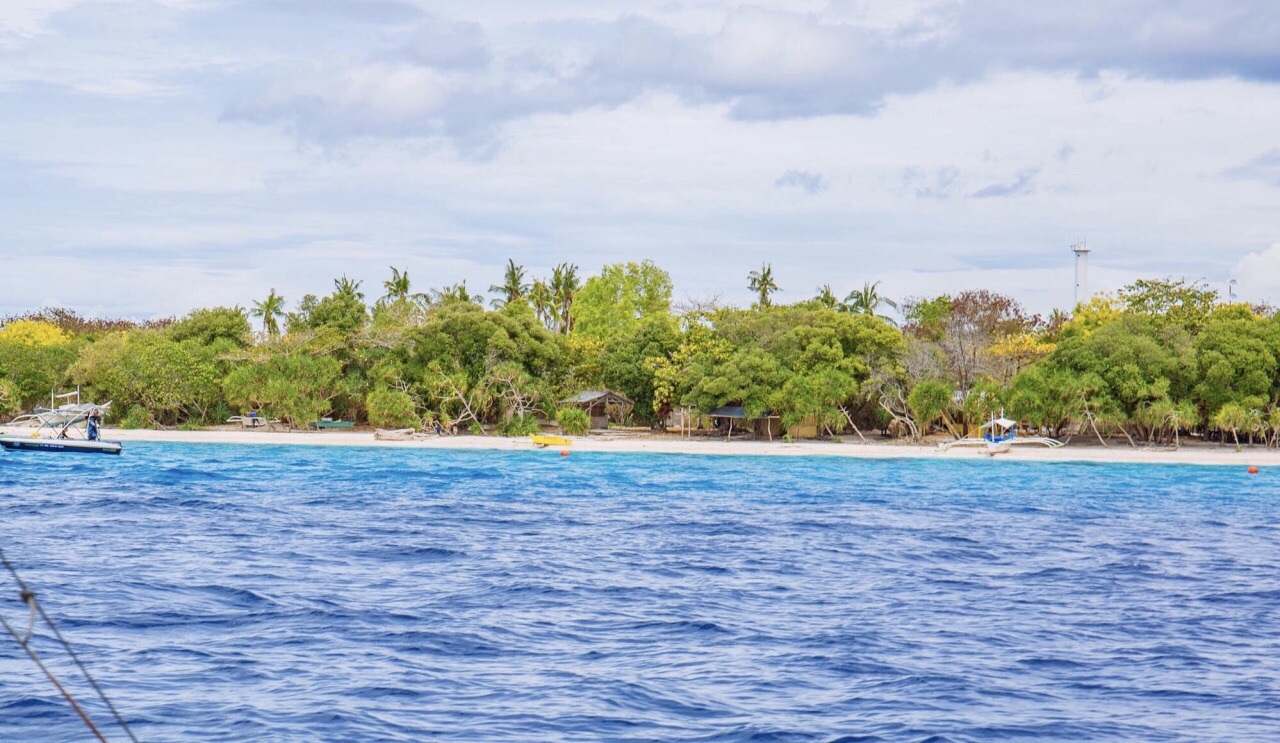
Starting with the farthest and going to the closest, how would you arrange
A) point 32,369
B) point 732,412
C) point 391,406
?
point 32,369
point 732,412
point 391,406

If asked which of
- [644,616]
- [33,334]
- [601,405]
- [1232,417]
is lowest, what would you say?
[644,616]

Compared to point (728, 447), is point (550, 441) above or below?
above

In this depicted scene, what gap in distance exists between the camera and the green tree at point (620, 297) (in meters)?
73.1

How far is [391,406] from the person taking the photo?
57.0 metres

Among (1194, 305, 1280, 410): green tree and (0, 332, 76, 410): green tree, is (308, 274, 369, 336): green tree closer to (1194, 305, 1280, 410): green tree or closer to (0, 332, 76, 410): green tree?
(0, 332, 76, 410): green tree

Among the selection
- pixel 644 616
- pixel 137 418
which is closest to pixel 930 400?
pixel 137 418

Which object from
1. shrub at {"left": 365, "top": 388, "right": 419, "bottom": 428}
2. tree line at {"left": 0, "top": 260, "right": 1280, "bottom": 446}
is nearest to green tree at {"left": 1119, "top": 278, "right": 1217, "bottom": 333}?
tree line at {"left": 0, "top": 260, "right": 1280, "bottom": 446}

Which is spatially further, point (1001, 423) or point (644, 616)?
point (1001, 423)

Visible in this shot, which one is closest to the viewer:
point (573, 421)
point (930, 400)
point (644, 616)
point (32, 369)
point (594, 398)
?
point (644, 616)

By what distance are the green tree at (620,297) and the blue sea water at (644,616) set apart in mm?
40981

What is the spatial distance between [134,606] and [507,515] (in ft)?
41.3

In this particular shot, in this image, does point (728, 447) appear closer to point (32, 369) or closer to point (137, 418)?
point (137, 418)

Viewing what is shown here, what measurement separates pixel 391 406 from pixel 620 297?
20.6m

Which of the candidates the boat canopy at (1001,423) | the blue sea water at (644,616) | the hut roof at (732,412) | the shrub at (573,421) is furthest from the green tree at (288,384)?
the boat canopy at (1001,423)
